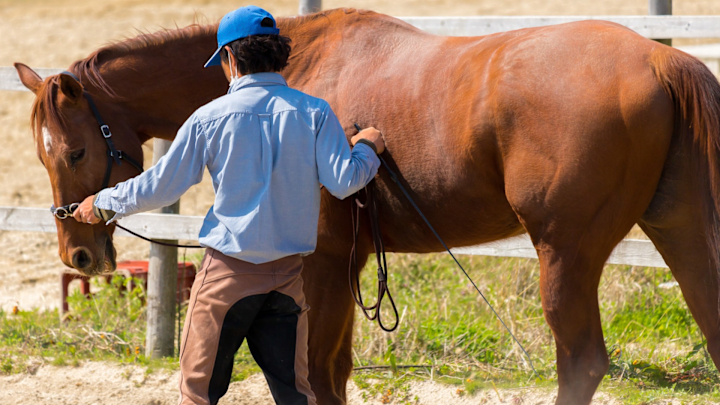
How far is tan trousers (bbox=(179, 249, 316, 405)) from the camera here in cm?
240

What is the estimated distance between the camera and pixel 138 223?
14.6ft

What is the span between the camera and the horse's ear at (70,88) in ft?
9.77

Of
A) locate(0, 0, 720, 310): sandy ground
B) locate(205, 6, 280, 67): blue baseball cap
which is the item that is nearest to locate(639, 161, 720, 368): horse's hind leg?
locate(205, 6, 280, 67): blue baseball cap

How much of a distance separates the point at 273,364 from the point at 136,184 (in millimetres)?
751

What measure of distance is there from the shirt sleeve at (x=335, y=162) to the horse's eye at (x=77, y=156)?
121cm

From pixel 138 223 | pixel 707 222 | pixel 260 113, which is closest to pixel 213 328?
pixel 260 113

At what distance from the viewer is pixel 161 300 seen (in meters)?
4.57

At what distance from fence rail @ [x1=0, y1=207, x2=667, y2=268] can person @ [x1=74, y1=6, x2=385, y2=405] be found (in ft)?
5.09

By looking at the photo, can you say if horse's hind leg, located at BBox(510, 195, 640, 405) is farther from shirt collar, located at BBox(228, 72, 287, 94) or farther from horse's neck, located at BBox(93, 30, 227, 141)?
horse's neck, located at BBox(93, 30, 227, 141)

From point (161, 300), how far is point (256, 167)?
2.53 meters

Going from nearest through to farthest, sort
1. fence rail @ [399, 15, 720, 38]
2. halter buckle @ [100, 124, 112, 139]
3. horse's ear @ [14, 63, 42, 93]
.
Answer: halter buckle @ [100, 124, 112, 139]
horse's ear @ [14, 63, 42, 93]
fence rail @ [399, 15, 720, 38]

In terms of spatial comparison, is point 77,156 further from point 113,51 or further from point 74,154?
point 113,51

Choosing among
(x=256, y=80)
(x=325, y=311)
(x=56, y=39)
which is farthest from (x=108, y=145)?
(x=56, y=39)

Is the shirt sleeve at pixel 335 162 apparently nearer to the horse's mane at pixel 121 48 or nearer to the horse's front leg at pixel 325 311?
the horse's front leg at pixel 325 311
